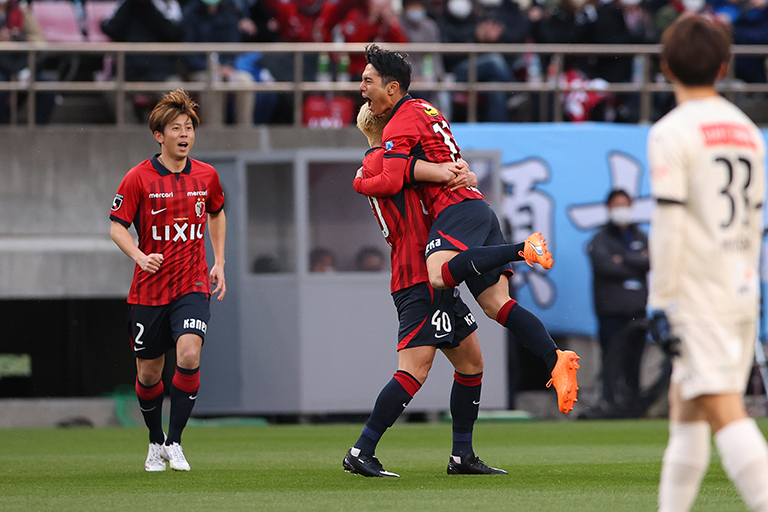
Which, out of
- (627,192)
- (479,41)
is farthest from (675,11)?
(627,192)

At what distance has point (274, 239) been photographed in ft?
43.1

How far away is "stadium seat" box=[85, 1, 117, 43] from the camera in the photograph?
1445 cm

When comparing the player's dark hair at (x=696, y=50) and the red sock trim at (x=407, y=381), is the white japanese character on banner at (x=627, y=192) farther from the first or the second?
the player's dark hair at (x=696, y=50)

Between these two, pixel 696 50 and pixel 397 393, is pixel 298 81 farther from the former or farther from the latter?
pixel 696 50

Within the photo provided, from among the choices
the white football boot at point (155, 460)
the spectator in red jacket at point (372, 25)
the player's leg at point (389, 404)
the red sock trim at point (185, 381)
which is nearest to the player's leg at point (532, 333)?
the player's leg at point (389, 404)

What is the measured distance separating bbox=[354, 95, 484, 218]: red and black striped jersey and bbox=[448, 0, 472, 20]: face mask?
818 cm

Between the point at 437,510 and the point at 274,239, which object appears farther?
the point at 274,239

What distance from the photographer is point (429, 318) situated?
20.5 feet

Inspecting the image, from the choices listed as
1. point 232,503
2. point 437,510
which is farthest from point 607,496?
point 232,503

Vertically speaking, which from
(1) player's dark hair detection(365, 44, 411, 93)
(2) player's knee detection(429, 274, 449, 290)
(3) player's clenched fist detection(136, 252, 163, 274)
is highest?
(1) player's dark hair detection(365, 44, 411, 93)

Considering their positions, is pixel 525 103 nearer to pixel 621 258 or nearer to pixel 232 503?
pixel 621 258

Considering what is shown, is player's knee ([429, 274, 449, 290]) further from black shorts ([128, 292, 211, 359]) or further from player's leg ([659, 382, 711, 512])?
player's leg ([659, 382, 711, 512])

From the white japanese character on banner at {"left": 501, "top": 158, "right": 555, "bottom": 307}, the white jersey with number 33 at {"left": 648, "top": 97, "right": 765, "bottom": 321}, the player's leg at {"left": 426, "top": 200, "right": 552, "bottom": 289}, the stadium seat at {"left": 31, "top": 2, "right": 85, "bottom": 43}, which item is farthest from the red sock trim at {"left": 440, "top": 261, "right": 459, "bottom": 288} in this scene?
the stadium seat at {"left": 31, "top": 2, "right": 85, "bottom": 43}

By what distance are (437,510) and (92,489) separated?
2.15m
